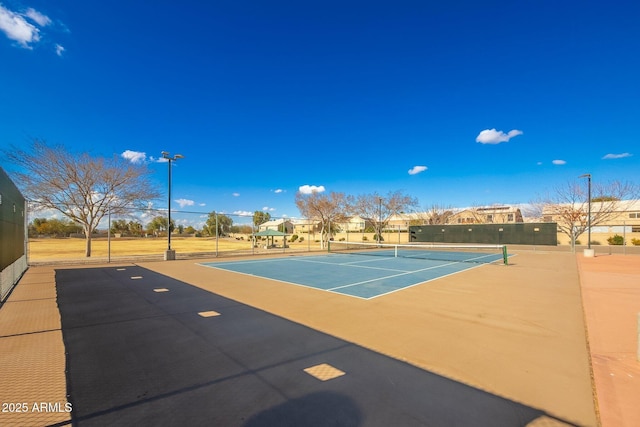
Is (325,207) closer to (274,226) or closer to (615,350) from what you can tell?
(274,226)

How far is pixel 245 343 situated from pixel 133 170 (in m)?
24.5

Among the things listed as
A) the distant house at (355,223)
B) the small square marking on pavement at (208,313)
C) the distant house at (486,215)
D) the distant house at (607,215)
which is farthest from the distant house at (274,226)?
the small square marking on pavement at (208,313)

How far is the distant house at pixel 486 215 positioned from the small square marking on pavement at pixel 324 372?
2485 inches

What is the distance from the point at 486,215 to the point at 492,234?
29366mm

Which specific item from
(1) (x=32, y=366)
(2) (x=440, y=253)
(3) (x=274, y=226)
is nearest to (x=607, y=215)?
(2) (x=440, y=253)

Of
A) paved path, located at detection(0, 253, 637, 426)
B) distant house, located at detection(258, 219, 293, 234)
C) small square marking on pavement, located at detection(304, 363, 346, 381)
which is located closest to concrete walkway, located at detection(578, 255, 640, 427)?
paved path, located at detection(0, 253, 637, 426)

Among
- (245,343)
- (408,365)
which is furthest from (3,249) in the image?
(408,365)

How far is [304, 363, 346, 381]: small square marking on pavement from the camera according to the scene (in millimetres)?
3826

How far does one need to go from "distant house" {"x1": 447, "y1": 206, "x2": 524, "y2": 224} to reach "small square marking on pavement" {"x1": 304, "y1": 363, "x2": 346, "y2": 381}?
63.1m

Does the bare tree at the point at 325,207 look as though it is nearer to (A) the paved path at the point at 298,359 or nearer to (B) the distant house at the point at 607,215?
(B) the distant house at the point at 607,215

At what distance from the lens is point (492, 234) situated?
1532 inches

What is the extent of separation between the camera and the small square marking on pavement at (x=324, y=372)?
12.6ft

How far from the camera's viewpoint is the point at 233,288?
32.9 ft

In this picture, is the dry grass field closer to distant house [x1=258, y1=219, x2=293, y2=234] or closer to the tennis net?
the tennis net
